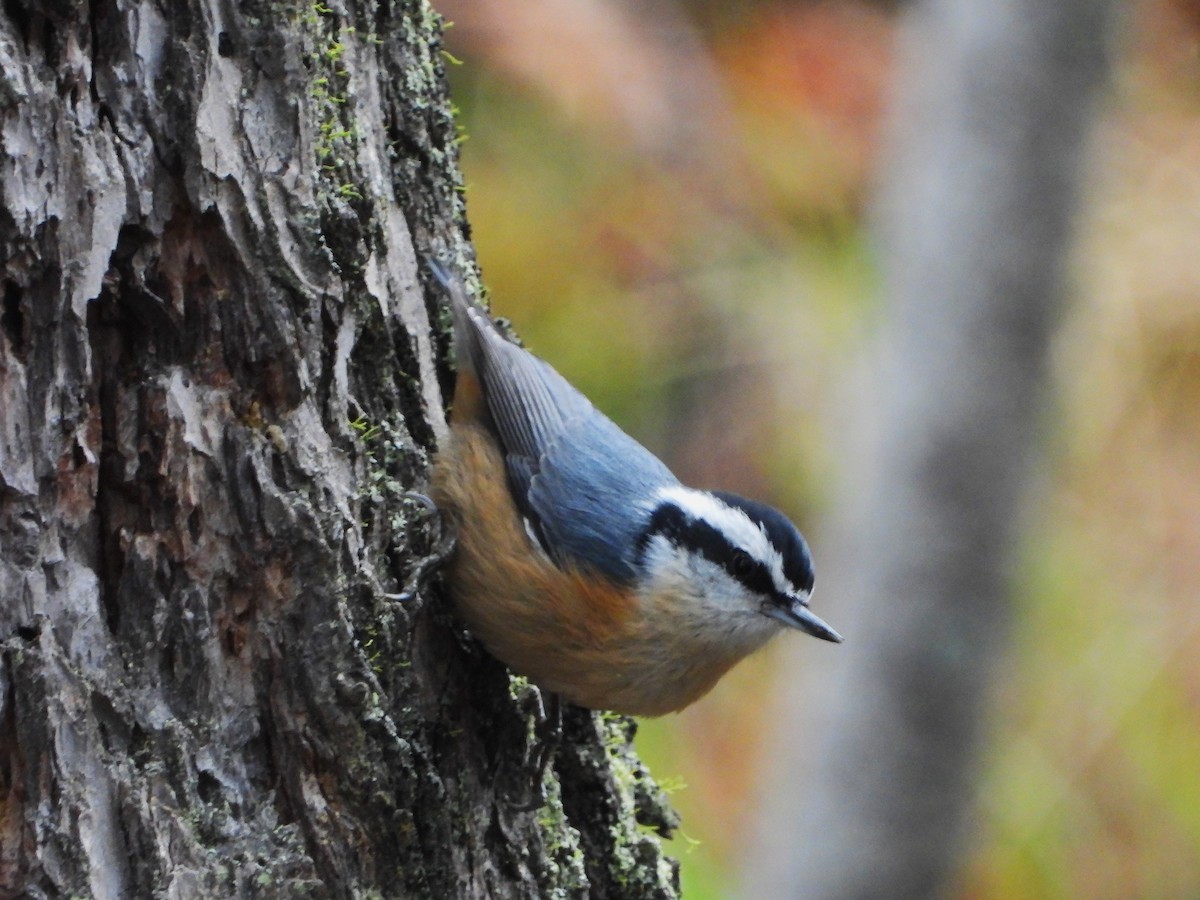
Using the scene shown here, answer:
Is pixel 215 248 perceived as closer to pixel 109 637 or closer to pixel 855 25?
pixel 109 637

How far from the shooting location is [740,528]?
259 centimetres

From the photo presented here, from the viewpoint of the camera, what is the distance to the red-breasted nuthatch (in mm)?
2395

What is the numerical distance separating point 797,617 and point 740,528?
0.20m

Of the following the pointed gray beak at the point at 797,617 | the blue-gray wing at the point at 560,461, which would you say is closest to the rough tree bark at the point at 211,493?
the blue-gray wing at the point at 560,461

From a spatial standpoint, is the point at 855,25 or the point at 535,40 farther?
the point at 855,25

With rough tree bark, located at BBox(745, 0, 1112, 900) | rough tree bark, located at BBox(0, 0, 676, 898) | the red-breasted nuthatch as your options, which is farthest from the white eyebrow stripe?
rough tree bark, located at BBox(745, 0, 1112, 900)

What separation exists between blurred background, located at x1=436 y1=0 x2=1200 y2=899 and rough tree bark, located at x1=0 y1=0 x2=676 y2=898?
2.64 m

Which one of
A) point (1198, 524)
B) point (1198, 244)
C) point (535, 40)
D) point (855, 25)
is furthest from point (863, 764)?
point (855, 25)

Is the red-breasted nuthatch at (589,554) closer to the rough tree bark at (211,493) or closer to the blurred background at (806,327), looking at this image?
the rough tree bark at (211,493)

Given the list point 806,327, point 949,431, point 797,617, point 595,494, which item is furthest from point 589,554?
point 806,327

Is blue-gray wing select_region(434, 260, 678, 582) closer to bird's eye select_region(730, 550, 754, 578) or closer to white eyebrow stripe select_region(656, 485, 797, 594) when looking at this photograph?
white eyebrow stripe select_region(656, 485, 797, 594)

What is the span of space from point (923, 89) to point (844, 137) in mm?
2340

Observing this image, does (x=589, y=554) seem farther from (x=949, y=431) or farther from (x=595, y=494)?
(x=949, y=431)

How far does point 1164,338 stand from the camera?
526cm
